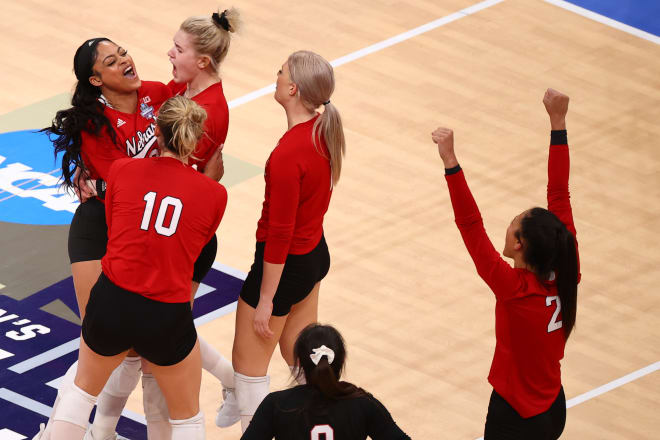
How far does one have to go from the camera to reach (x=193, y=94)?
6602 millimetres

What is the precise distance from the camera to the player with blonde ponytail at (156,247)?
5742 mm

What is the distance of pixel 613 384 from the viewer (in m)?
7.72

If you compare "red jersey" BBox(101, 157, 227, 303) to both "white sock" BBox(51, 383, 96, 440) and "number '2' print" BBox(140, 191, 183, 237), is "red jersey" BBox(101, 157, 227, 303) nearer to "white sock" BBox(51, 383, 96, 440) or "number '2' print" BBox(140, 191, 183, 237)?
"number '2' print" BBox(140, 191, 183, 237)

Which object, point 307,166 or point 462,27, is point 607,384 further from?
point 462,27

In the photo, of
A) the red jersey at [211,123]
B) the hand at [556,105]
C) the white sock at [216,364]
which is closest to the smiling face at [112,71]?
the red jersey at [211,123]

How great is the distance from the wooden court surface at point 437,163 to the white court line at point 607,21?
0.12 metres

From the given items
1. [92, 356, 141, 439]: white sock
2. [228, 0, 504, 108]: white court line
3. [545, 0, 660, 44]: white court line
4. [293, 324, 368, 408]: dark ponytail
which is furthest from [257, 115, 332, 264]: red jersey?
[545, 0, 660, 44]: white court line

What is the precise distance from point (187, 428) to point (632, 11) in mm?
7563

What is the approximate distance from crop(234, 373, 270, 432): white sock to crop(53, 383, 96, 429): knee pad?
2.55 ft

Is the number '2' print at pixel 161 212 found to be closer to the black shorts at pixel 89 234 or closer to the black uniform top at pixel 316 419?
the black shorts at pixel 89 234

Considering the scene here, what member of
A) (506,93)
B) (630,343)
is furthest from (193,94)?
(506,93)

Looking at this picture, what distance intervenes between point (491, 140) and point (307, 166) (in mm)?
4310

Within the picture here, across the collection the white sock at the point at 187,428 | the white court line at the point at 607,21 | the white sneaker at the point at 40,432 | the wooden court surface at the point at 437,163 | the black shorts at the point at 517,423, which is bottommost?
the wooden court surface at the point at 437,163

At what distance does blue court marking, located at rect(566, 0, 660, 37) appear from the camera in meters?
12.2
